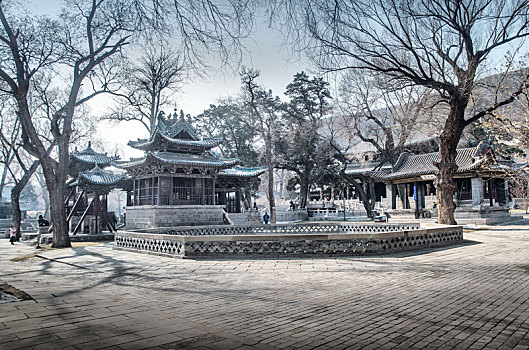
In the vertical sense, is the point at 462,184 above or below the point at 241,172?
below

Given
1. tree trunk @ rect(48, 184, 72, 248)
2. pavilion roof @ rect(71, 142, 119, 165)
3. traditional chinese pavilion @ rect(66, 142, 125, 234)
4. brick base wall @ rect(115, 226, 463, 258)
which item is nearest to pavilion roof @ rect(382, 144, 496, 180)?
brick base wall @ rect(115, 226, 463, 258)

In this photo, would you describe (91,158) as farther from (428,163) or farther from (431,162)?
(428,163)

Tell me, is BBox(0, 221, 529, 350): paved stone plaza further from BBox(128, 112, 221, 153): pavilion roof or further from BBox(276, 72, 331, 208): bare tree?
BBox(276, 72, 331, 208): bare tree

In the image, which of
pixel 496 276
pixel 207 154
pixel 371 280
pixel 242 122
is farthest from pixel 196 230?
pixel 242 122

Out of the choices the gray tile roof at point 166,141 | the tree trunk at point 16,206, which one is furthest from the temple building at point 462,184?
the tree trunk at point 16,206

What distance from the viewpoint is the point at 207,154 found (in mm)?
29359

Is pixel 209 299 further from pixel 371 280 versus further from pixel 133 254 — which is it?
pixel 133 254

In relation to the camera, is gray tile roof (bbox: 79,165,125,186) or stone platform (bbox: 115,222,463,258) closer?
stone platform (bbox: 115,222,463,258)

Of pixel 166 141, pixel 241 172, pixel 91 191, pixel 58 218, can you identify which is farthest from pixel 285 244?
pixel 241 172

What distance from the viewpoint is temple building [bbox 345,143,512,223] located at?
2783 centimetres

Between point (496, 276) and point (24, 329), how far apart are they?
8541 millimetres

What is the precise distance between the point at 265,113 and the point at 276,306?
116ft

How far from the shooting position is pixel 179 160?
82.2ft

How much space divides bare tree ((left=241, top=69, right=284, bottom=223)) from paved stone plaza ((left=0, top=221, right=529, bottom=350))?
961 inches
